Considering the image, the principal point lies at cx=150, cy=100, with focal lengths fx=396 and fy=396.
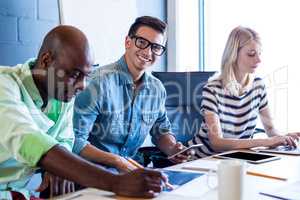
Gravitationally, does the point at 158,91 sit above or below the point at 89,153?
above

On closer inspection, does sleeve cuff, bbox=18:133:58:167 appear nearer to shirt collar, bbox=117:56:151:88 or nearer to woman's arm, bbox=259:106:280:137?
shirt collar, bbox=117:56:151:88

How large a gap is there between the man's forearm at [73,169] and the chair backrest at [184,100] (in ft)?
4.58

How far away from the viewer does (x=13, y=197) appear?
1054 mm

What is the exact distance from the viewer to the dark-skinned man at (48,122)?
3.35 feet

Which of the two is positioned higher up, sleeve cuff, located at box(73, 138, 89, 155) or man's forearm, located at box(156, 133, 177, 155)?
sleeve cuff, located at box(73, 138, 89, 155)

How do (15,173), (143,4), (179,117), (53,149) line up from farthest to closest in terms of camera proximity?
(143,4)
(179,117)
(15,173)
(53,149)

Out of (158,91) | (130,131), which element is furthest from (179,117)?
(130,131)

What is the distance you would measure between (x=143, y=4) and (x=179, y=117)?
1069mm

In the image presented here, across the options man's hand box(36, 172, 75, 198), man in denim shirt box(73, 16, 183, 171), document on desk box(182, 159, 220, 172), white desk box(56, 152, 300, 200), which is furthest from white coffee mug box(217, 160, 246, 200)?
man in denim shirt box(73, 16, 183, 171)

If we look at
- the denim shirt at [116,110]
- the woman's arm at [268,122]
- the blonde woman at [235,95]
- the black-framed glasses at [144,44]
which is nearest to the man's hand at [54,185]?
the denim shirt at [116,110]

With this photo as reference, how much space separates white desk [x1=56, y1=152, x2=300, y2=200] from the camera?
1102 mm

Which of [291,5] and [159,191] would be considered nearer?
[159,191]

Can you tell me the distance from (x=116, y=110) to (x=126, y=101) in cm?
8

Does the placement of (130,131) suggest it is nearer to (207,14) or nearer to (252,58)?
(252,58)
